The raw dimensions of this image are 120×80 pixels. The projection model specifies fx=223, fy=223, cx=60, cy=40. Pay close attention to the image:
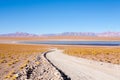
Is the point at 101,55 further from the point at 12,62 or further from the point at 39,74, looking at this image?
the point at 39,74

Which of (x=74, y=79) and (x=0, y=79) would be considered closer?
(x=74, y=79)

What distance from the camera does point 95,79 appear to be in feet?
45.0

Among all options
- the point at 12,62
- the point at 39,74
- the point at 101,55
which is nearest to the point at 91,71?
the point at 39,74

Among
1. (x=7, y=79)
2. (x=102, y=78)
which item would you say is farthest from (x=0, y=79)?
(x=102, y=78)

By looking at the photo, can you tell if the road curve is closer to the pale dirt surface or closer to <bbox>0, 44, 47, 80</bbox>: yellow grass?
the pale dirt surface

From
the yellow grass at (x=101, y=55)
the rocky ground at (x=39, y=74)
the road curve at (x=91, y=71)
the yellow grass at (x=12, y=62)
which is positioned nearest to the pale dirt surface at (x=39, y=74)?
the rocky ground at (x=39, y=74)

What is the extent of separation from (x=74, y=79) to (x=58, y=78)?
112cm

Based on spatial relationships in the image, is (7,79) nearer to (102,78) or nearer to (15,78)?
(15,78)

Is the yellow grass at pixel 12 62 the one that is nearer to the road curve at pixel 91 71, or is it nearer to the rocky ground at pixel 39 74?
the rocky ground at pixel 39 74

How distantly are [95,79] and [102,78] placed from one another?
56 cm

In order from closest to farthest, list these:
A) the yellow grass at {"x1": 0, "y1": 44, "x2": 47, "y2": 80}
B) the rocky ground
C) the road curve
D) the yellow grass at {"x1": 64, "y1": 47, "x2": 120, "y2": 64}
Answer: the rocky ground → the road curve → the yellow grass at {"x1": 0, "y1": 44, "x2": 47, "y2": 80} → the yellow grass at {"x1": 64, "y1": 47, "x2": 120, "y2": 64}

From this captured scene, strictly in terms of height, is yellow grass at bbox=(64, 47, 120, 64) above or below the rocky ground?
below

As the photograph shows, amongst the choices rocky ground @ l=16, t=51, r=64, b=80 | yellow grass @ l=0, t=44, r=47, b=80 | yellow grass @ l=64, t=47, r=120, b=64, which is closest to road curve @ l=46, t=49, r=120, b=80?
rocky ground @ l=16, t=51, r=64, b=80

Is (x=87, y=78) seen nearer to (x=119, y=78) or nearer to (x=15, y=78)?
(x=119, y=78)
